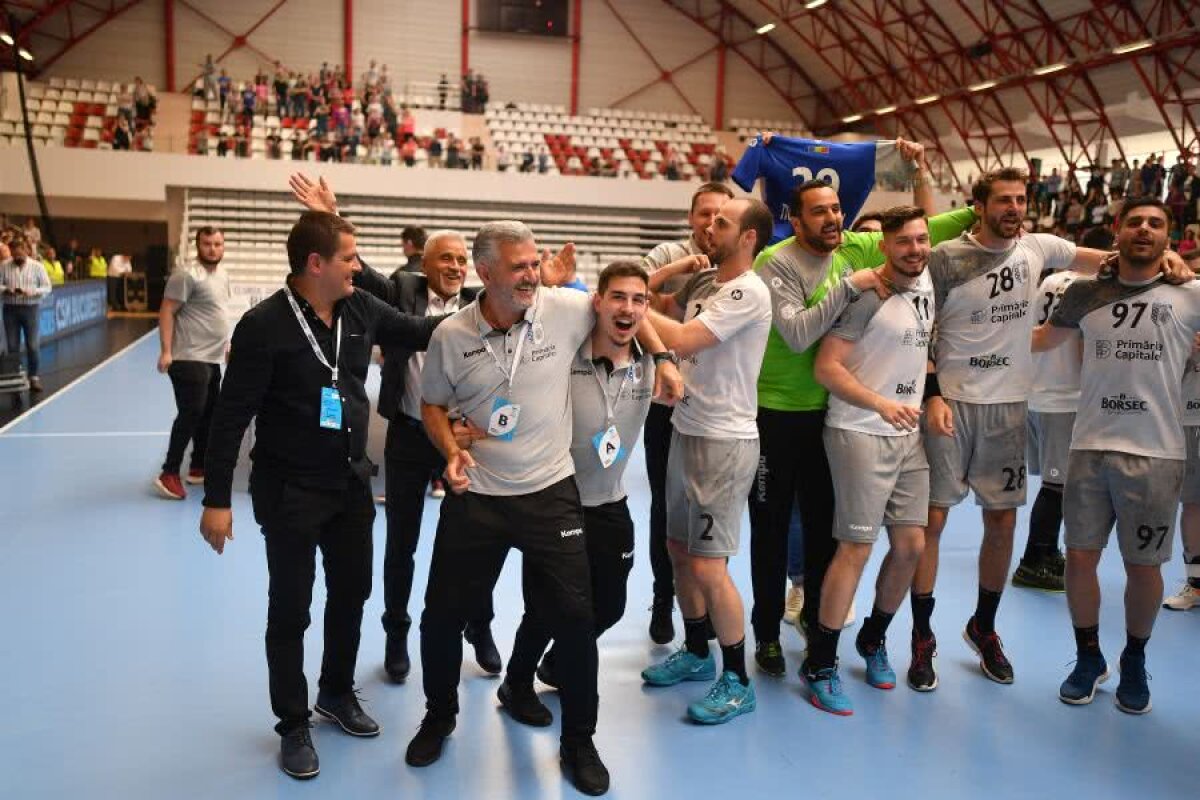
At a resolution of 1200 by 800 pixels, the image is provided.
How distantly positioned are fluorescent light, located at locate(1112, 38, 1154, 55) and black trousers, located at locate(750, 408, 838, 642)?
1818 centimetres

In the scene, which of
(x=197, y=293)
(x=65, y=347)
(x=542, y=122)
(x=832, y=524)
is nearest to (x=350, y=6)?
(x=542, y=122)

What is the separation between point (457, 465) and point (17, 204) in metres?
24.5

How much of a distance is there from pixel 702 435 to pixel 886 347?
0.79 metres

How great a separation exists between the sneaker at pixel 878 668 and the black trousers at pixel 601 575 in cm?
119

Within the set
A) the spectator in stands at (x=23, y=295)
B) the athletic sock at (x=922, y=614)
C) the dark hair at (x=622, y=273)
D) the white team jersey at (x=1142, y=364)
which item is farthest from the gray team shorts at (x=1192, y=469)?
the spectator in stands at (x=23, y=295)

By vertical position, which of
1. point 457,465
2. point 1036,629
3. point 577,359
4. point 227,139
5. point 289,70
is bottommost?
point 1036,629

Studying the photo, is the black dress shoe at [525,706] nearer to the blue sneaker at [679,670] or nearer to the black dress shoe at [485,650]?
the black dress shoe at [485,650]

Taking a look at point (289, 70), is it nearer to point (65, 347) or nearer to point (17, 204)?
point (17, 204)

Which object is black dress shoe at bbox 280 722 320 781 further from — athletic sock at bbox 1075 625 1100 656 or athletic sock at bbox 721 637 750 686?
athletic sock at bbox 1075 625 1100 656

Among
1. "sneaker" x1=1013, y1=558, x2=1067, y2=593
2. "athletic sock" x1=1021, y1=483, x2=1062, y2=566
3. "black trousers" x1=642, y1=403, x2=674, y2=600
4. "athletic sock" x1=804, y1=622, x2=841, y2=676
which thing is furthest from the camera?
"athletic sock" x1=1021, y1=483, x2=1062, y2=566

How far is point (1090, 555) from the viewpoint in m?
3.84

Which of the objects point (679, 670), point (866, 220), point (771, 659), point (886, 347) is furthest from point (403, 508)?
point (866, 220)

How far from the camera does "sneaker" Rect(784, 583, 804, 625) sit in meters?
4.69

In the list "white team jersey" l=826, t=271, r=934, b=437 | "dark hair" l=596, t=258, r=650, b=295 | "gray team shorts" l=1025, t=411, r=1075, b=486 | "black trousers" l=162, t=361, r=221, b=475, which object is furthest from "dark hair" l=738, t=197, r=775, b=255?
"black trousers" l=162, t=361, r=221, b=475
